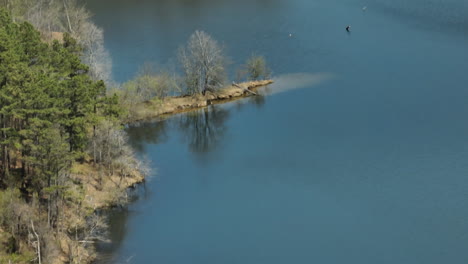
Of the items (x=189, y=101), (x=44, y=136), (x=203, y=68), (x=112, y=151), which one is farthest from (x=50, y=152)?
(x=203, y=68)

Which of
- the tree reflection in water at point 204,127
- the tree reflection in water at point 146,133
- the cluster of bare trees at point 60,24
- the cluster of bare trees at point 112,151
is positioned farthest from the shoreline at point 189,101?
the cluster of bare trees at point 112,151

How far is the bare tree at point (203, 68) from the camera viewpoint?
3661 inches

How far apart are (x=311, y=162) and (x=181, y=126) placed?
2197 cm

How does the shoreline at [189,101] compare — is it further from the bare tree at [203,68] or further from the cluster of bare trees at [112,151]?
the cluster of bare trees at [112,151]

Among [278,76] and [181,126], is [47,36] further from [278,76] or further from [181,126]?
[278,76]

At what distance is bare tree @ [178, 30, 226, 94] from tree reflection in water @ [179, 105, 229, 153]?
373 cm

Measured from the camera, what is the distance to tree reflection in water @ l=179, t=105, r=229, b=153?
8231cm

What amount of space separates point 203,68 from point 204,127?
34.4 ft

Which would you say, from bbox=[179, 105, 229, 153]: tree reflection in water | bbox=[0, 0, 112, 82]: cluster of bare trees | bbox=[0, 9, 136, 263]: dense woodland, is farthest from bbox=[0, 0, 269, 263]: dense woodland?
bbox=[179, 105, 229, 153]: tree reflection in water

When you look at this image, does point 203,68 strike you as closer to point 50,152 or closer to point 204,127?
point 204,127

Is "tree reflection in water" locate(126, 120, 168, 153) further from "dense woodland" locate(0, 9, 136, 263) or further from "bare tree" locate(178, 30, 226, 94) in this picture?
"dense woodland" locate(0, 9, 136, 263)

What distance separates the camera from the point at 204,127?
289ft

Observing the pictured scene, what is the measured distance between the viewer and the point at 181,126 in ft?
289

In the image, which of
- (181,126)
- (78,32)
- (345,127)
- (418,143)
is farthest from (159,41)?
(418,143)
